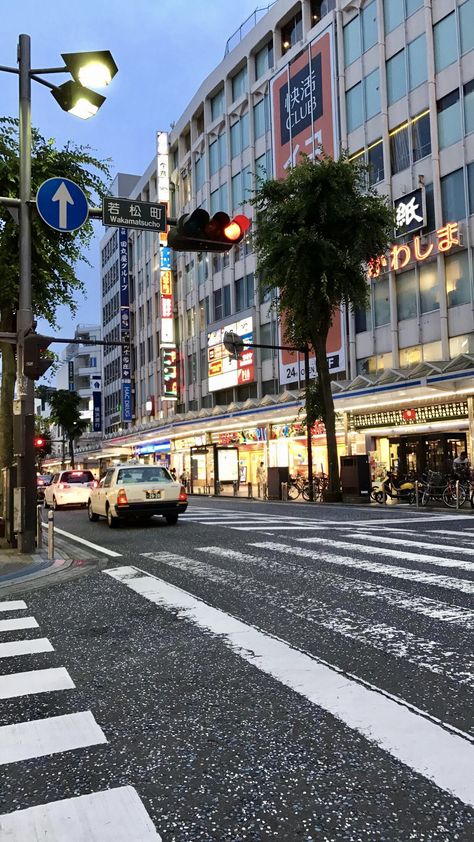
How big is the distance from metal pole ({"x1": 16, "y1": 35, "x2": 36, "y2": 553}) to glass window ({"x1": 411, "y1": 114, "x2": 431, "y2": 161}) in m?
22.0

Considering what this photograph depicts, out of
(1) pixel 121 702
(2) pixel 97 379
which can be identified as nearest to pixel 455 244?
(1) pixel 121 702

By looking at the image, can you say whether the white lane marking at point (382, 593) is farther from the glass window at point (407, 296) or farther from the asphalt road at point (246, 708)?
the glass window at point (407, 296)

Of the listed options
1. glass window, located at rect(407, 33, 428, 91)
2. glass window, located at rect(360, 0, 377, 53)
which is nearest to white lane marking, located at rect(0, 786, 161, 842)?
glass window, located at rect(407, 33, 428, 91)

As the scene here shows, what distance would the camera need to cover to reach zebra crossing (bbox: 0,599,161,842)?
2.49 meters

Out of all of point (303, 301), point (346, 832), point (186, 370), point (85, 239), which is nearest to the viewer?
point (346, 832)

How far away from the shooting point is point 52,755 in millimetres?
3227

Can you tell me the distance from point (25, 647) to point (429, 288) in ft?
86.8

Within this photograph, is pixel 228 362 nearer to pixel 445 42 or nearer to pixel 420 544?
pixel 445 42

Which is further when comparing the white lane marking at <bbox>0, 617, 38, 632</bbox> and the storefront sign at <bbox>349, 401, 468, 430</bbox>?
the storefront sign at <bbox>349, 401, 468, 430</bbox>

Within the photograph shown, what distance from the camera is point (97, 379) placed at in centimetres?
8962

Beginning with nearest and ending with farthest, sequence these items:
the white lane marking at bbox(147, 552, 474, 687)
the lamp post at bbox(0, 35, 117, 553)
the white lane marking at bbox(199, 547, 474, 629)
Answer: the white lane marking at bbox(147, 552, 474, 687), the white lane marking at bbox(199, 547, 474, 629), the lamp post at bbox(0, 35, 117, 553)

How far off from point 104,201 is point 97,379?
265ft

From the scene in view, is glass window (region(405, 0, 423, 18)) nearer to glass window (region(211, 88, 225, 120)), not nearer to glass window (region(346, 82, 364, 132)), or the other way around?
glass window (region(346, 82, 364, 132))

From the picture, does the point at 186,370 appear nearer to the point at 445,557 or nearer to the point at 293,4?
the point at 293,4
